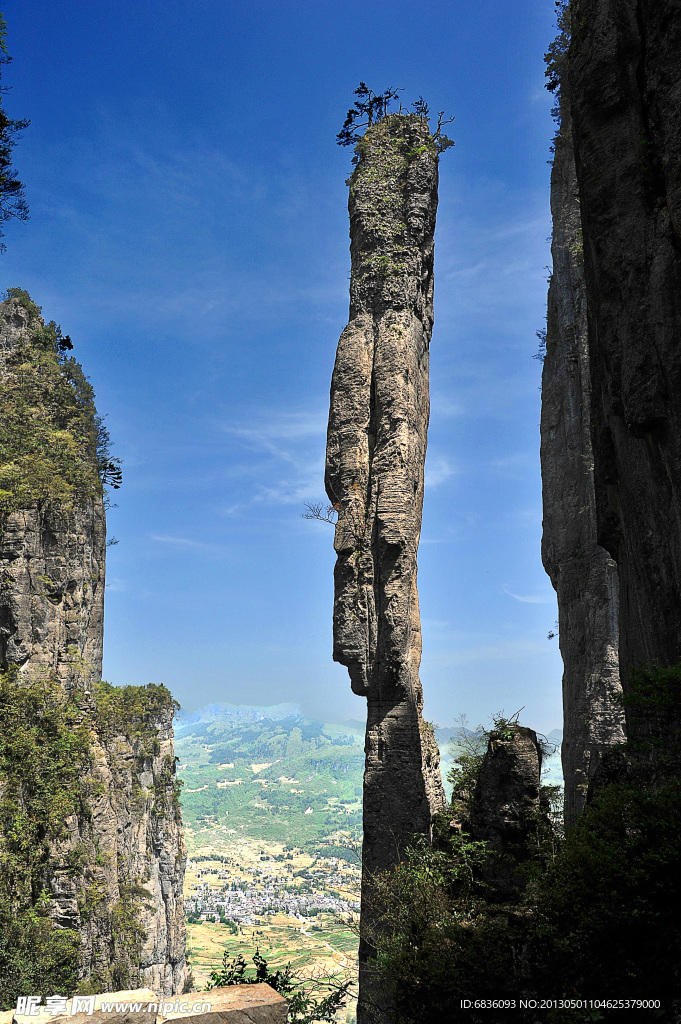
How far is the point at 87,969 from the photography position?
20547 mm

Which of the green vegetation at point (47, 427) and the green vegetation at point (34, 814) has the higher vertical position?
the green vegetation at point (47, 427)

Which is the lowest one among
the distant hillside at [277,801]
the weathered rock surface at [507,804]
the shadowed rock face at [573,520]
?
the distant hillside at [277,801]

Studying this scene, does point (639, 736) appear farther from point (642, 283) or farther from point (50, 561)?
point (50, 561)

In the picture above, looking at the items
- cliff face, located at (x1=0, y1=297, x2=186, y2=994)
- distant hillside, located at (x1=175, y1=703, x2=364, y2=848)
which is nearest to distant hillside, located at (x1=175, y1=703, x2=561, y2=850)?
distant hillside, located at (x1=175, y1=703, x2=364, y2=848)

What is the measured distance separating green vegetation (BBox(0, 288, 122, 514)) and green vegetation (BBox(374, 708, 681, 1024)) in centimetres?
2149

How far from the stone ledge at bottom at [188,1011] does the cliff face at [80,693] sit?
15.2 meters

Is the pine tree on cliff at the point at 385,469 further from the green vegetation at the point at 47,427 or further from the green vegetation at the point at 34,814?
the green vegetation at the point at 47,427

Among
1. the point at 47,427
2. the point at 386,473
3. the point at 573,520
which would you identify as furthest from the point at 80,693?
the point at 573,520

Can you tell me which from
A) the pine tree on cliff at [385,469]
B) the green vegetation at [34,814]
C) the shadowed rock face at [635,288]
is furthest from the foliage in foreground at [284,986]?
the green vegetation at [34,814]

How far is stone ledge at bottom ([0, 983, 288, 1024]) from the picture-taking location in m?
6.44

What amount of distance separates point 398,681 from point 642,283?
10.3 m

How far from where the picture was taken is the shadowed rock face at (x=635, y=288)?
9.12m

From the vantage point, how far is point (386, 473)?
1778 cm

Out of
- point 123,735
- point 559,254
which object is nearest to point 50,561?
point 123,735
